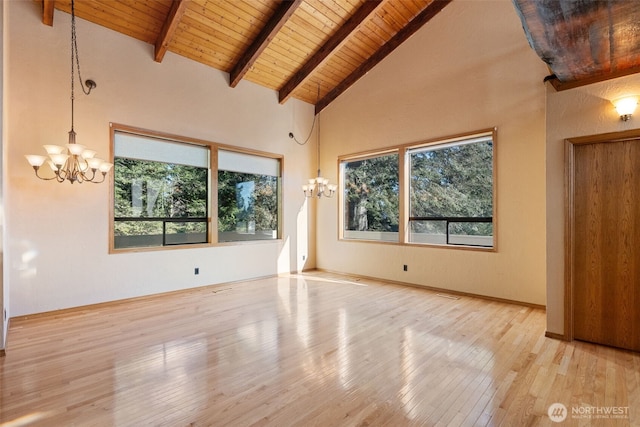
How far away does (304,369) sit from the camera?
2568 millimetres

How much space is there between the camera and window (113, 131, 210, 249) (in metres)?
4.68

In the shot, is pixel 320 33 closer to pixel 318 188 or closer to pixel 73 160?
pixel 318 188

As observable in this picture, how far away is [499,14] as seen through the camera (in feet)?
15.3

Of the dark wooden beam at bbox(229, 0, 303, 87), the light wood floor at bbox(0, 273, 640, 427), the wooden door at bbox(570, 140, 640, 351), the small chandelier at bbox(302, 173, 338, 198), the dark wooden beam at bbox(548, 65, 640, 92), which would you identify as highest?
the dark wooden beam at bbox(229, 0, 303, 87)

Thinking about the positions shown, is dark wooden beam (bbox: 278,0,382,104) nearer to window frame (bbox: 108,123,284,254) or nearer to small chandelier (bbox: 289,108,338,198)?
small chandelier (bbox: 289,108,338,198)

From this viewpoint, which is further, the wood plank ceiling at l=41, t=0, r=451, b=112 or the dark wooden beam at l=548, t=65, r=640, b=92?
the wood plank ceiling at l=41, t=0, r=451, b=112

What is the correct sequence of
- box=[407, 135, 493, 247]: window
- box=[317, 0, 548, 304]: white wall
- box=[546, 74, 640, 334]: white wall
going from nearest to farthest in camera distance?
box=[546, 74, 640, 334]: white wall → box=[317, 0, 548, 304]: white wall → box=[407, 135, 493, 247]: window

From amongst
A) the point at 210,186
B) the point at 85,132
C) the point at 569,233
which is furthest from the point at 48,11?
the point at 569,233

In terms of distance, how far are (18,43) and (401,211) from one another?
6151 mm

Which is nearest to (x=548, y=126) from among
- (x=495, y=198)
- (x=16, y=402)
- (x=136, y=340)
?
(x=495, y=198)

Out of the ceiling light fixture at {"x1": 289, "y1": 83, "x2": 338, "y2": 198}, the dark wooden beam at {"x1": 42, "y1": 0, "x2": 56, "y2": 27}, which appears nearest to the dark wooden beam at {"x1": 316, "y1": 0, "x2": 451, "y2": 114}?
the ceiling light fixture at {"x1": 289, "y1": 83, "x2": 338, "y2": 198}

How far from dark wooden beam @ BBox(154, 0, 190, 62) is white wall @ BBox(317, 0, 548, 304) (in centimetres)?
369

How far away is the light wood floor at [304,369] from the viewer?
78.5 inches

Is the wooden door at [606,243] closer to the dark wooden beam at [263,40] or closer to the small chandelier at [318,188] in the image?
the small chandelier at [318,188]
